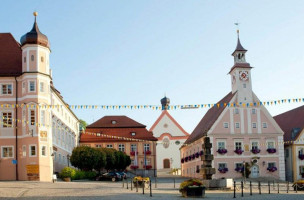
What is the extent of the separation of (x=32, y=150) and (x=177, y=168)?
4914cm

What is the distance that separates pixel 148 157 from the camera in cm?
7819

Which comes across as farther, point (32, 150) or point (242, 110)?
point (242, 110)

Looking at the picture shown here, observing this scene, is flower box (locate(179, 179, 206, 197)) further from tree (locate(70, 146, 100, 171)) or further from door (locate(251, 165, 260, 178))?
door (locate(251, 165, 260, 178))

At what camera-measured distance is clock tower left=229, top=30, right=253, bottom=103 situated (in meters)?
61.6

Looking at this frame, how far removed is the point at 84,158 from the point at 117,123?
25908 millimetres

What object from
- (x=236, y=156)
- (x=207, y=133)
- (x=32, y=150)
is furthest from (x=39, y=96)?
(x=236, y=156)

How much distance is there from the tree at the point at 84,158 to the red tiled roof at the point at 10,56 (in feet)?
42.8

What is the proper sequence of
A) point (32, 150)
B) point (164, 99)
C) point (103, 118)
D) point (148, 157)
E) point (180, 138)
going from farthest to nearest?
point (164, 99) → point (180, 138) → point (103, 118) → point (148, 157) → point (32, 150)

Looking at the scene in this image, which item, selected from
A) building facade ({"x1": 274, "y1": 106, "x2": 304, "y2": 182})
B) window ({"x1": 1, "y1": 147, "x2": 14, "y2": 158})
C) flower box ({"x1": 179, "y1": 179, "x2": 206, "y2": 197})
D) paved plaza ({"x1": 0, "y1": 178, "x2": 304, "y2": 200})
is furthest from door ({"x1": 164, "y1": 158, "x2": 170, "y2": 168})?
flower box ({"x1": 179, "y1": 179, "x2": 206, "y2": 197})

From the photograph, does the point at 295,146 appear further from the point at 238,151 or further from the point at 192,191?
the point at 192,191

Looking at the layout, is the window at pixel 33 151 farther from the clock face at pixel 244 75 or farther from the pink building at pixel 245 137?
the clock face at pixel 244 75

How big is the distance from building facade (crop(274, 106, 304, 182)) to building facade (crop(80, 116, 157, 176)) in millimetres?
22456

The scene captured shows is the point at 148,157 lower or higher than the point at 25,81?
lower

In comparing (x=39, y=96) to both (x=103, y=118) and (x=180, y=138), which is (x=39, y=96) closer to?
(x=103, y=118)
